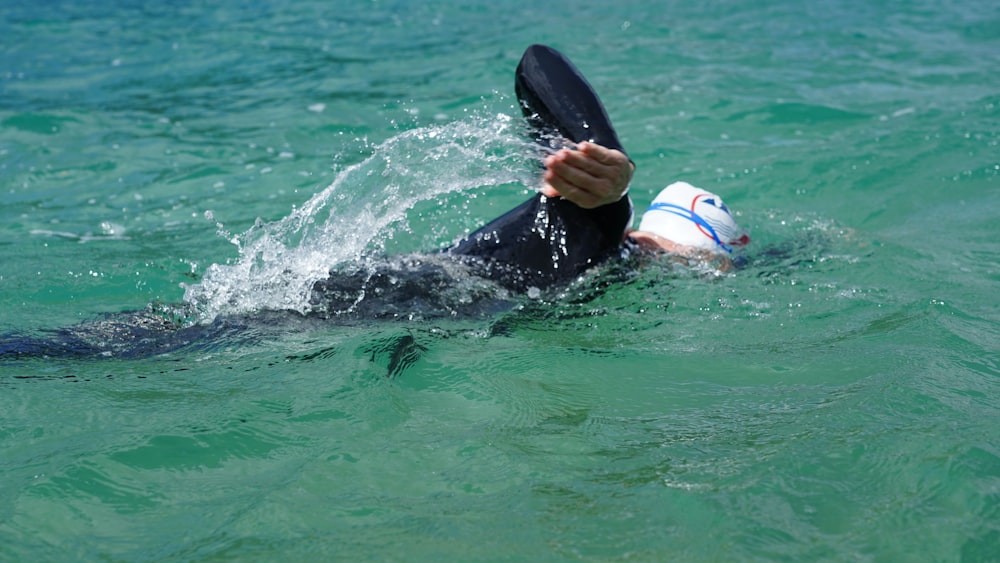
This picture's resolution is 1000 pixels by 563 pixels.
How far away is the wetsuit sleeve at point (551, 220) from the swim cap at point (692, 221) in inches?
23.6

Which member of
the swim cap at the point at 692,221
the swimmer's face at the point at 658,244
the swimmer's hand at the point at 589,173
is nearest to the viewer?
the swimmer's hand at the point at 589,173

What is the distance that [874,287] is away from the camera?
15.9 feet

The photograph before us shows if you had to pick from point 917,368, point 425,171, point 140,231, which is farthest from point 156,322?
point 917,368

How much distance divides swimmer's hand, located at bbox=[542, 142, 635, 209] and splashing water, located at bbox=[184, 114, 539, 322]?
19cm

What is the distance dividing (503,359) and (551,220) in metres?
0.90

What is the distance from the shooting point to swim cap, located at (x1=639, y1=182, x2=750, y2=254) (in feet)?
16.6

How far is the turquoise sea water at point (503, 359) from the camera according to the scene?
8.97ft

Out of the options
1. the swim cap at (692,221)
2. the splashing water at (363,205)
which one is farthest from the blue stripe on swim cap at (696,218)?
the splashing water at (363,205)

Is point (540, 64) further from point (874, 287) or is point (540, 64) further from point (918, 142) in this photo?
point (918, 142)

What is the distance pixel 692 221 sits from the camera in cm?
510

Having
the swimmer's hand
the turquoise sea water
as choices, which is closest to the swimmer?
the swimmer's hand

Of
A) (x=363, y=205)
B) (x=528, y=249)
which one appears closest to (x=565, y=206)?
(x=528, y=249)

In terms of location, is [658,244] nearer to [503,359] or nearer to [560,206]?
[560,206]

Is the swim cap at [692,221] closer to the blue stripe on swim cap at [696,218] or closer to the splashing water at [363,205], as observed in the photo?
the blue stripe on swim cap at [696,218]
